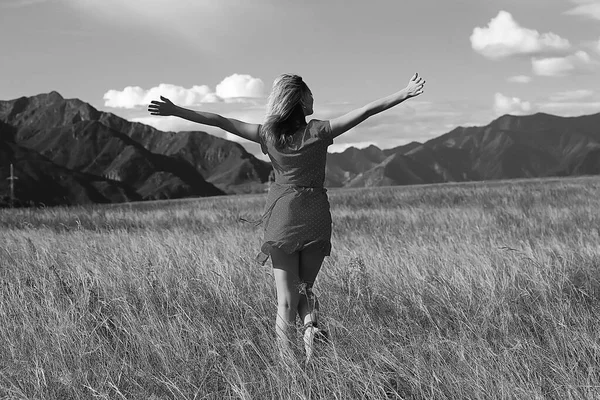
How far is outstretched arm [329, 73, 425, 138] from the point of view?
149 inches

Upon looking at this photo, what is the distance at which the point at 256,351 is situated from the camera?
12.8 feet

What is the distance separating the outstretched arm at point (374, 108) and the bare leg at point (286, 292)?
0.82m

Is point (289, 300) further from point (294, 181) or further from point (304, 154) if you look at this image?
point (304, 154)

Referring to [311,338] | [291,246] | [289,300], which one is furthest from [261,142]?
[311,338]

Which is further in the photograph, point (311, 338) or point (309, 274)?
point (309, 274)

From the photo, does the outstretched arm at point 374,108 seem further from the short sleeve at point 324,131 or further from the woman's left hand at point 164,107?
the woman's left hand at point 164,107

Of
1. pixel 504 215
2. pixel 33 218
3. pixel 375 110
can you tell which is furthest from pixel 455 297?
pixel 33 218

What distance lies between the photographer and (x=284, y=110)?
3.84 meters

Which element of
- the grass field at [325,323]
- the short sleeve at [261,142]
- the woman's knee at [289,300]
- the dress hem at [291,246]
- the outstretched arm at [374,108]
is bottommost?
the grass field at [325,323]

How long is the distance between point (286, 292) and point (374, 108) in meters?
1.26

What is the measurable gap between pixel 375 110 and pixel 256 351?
1.61 meters

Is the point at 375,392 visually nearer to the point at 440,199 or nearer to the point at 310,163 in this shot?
the point at 310,163

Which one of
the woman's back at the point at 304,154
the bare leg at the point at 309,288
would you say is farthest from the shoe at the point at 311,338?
the woman's back at the point at 304,154

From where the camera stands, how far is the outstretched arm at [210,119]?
3.96 m
